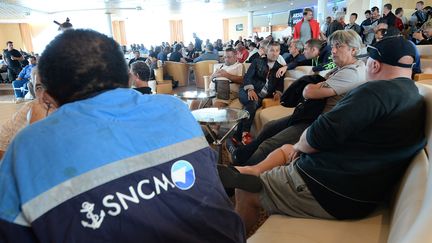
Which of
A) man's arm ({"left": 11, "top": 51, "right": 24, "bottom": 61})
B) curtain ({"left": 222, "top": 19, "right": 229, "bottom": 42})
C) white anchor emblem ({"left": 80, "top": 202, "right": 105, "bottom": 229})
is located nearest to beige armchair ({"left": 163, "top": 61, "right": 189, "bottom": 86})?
man's arm ({"left": 11, "top": 51, "right": 24, "bottom": 61})

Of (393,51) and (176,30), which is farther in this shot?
(176,30)

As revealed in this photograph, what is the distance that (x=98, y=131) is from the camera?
2.21 ft

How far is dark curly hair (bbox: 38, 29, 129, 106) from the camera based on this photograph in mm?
772

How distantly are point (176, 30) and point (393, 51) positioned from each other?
2407 centimetres

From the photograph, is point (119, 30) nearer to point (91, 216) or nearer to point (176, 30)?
point (176, 30)

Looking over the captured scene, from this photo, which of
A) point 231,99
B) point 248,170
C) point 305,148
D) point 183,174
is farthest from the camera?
point 231,99

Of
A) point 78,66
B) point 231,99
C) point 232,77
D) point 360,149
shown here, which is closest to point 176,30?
point 232,77

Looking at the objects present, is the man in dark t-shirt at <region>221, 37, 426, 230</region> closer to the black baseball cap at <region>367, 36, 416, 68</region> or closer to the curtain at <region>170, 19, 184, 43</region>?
the black baseball cap at <region>367, 36, 416, 68</region>

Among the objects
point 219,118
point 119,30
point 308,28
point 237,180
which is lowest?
point 219,118

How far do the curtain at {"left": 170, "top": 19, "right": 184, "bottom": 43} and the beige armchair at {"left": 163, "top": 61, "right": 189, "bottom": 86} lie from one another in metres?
16.0

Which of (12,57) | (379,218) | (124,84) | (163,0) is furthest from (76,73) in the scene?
(163,0)

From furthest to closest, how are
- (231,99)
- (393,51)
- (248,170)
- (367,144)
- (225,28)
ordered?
(225,28)
(231,99)
(248,170)
(393,51)
(367,144)

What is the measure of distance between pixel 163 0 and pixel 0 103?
7590 mm

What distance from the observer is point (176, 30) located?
24.3 metres
